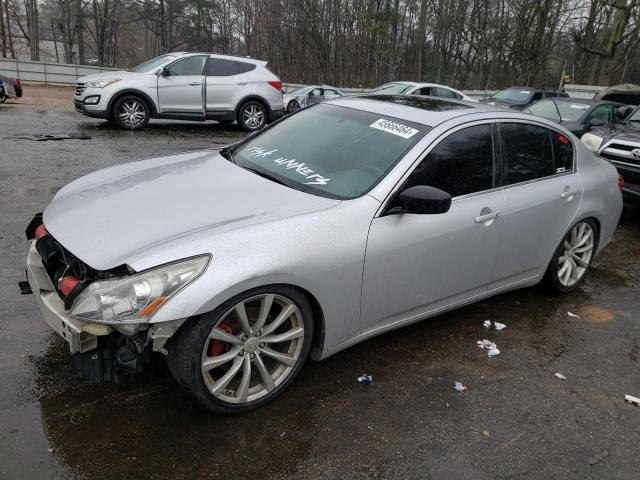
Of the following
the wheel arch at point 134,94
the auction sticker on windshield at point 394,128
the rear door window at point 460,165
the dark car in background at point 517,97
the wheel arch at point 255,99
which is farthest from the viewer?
the dark car in background at point 517,97

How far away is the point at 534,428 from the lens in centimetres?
283

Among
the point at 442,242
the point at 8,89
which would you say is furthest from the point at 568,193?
the point at 8,89

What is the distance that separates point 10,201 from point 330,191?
4282mm

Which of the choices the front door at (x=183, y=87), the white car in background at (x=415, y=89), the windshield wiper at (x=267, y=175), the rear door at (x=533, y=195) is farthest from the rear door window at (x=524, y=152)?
the white car in background at (x=415, y=89)

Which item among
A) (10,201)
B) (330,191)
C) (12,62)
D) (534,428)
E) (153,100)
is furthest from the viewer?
(12,62)

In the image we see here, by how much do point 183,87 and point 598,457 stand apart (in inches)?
424

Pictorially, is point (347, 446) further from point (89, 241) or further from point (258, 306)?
point (89, 241)

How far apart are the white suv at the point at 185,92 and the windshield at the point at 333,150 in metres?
7.96

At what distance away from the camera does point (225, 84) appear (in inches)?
468

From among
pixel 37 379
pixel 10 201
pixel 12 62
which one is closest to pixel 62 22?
pixel 12 62

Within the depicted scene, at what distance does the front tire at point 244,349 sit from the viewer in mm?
2465

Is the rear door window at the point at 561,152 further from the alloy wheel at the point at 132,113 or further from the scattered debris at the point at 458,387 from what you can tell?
the alloy wheel at the point at 132,113

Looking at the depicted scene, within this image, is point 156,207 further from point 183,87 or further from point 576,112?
point 576,112

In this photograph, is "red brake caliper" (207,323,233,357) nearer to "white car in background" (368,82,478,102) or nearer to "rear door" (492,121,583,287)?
"rear door" (492,121,583,287)
